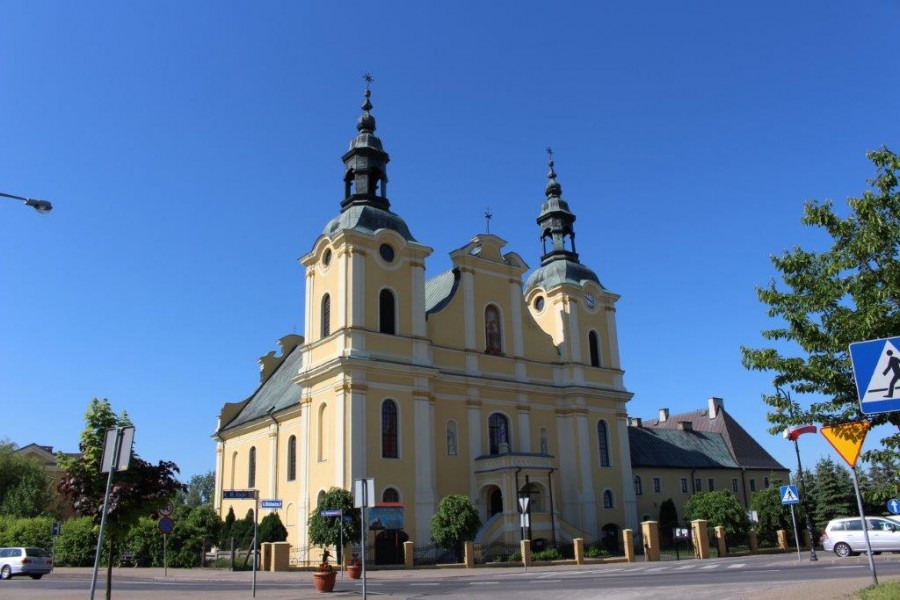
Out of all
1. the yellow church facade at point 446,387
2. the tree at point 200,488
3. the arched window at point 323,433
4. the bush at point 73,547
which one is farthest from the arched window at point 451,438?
the tree at point 200,488

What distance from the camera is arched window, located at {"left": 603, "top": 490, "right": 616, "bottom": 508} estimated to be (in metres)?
42.6

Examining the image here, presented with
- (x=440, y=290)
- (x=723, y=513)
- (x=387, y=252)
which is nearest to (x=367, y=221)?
(x=387, y=252)

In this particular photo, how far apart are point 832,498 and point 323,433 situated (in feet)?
121

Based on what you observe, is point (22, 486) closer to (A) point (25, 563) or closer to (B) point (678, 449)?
(A) point (25, 563)

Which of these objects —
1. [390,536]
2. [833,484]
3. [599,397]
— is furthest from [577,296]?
[833,484]

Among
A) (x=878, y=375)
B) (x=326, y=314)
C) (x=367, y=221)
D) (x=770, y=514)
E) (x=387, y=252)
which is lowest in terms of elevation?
(x=770, y=514)

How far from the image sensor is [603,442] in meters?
44.4

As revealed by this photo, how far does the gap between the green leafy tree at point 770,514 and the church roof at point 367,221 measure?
24.7 meters

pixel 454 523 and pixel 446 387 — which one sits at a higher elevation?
pixel 446 387

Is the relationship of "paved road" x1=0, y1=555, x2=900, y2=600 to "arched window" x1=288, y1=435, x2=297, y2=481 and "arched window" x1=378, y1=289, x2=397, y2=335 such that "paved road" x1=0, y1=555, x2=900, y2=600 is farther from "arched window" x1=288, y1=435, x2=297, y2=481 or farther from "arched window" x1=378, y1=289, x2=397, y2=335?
"arched window" x1=378, y1=289, x2=397, y2=335

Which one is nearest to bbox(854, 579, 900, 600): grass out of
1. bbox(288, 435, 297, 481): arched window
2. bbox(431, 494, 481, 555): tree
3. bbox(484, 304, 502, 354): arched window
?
bbox(431, 494, 481, 555): tree

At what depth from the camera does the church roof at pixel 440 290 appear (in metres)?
40.6

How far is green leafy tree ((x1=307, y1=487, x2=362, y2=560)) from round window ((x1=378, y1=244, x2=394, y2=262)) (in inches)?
483

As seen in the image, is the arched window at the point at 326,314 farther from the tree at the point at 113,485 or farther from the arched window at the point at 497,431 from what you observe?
the tree at the point at 113,485
